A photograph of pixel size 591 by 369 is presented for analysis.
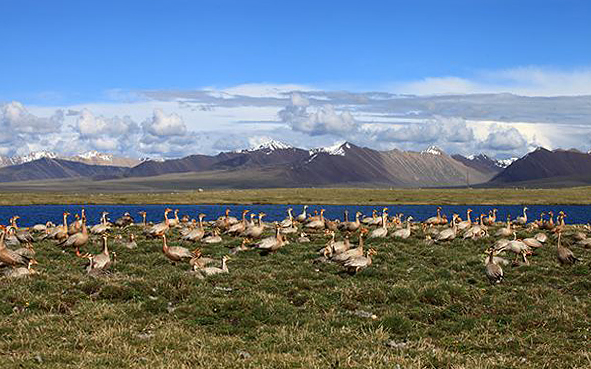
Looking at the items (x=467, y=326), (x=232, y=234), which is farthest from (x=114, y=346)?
(x=232, y=234)

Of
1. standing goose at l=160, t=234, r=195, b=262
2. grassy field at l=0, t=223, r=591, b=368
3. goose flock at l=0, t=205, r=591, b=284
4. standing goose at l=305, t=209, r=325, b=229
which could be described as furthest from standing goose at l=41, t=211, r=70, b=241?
standing goose at l=305, t=209, r=325, b=229

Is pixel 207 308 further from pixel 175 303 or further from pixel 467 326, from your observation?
pixel 467 326

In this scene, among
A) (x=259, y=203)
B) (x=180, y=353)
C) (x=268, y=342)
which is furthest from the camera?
(x=259, y=203)

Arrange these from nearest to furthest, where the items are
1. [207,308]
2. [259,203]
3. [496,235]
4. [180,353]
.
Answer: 1. [180,353]
2. [207,308]
3. [496,235]
4. [259,203]

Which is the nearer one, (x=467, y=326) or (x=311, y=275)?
(x=467, y=326)

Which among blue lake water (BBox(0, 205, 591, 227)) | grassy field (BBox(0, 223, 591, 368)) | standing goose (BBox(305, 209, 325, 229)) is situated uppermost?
grassy field (BBox(0, 223, 591, 368))

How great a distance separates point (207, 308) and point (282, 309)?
2.13 meters

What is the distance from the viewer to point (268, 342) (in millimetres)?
13883

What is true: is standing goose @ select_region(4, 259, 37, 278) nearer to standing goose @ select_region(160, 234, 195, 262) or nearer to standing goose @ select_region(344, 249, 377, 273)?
standing goose @ select_region(160, 234, 195, 262)

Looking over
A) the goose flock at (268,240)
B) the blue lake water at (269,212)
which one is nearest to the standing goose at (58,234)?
the goose flock at (268,240)

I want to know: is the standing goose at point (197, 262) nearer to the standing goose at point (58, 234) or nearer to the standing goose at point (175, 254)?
the standing goose at point (175, 254)

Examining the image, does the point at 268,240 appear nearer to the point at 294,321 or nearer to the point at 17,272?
the point at 17,272

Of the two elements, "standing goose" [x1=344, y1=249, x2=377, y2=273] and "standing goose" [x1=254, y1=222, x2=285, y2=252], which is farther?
"standing goose" [x1=254, y1=222, x2=285, y2=252]

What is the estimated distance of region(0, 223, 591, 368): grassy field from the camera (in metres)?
12.4
